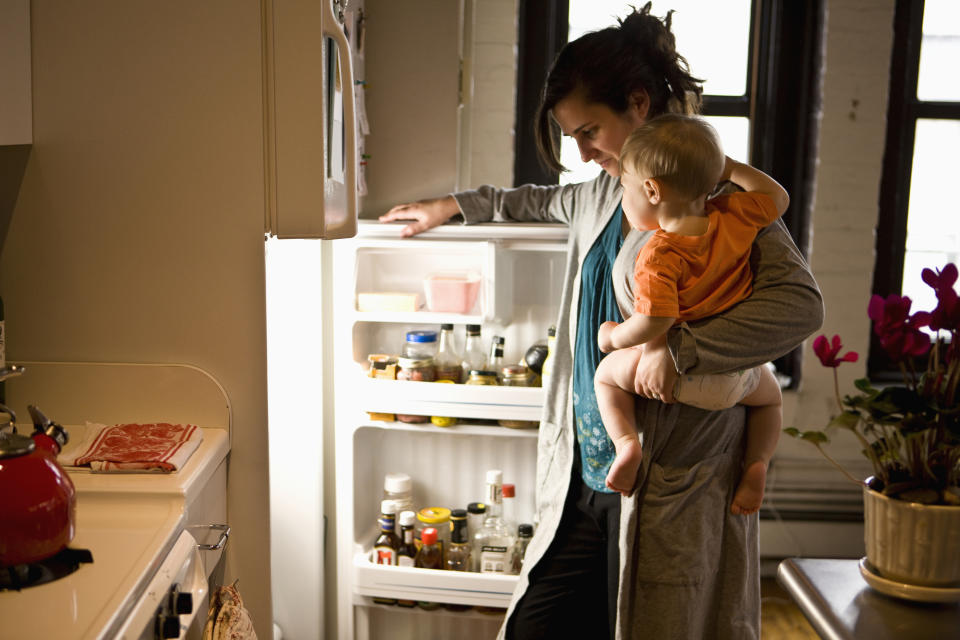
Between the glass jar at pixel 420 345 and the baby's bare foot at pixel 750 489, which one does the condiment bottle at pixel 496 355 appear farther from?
the baby's bare foot at pixel 750 489

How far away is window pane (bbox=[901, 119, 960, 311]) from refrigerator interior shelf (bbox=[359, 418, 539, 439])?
65.8 inches

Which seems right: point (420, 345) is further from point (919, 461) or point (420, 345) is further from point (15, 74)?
point (919, 461)

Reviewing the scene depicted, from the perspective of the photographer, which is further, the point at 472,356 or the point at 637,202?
the point at 472,356

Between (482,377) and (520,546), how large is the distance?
478 millimetres

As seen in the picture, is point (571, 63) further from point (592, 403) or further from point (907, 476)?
point (907, 476)

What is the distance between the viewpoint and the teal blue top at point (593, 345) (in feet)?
5.45

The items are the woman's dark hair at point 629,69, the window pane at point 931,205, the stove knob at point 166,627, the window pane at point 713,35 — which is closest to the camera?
the stove knob at point 166,627

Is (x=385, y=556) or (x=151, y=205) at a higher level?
(x=151, y=205)

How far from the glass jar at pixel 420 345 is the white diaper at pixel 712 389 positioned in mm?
898

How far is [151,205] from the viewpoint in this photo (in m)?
1.54

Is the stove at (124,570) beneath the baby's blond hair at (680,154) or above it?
beneath

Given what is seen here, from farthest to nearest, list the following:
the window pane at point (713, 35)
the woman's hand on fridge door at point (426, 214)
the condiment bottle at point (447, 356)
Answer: the window pane at point (713, 35)
the condiment bottle at point (447, 356)
the woman's hand on fridge door at point (426, 214)

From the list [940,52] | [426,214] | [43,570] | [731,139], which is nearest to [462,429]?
[426,214]

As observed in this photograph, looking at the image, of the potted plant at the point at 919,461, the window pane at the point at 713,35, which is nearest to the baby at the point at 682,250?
the potted plant at the point at 919,461
